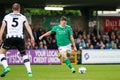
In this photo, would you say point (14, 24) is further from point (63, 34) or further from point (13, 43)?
point (63, 34)

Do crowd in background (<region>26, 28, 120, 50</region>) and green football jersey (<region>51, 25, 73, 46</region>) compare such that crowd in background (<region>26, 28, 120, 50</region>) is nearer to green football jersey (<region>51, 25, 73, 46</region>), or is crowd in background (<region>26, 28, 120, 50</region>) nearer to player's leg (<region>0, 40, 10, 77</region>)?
green football jersey (<region>51, 25, 73, 46</region>)

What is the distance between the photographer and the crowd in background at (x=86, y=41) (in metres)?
32.8

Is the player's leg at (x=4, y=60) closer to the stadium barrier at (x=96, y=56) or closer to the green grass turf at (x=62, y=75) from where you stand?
the green grass turf at (x=62, y=75)

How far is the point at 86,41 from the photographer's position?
3509 centimetres

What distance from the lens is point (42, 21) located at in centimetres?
3997

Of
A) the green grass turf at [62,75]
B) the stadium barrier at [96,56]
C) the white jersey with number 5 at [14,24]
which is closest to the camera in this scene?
the white jersey with number 5 at [14,24]

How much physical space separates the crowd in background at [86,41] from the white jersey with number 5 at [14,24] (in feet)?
51.7

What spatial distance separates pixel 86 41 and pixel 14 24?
65.2 ft

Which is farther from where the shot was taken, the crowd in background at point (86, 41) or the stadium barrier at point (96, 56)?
the crowd in background at point (86, 41)

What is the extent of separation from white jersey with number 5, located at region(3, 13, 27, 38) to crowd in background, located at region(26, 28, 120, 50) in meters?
15.8

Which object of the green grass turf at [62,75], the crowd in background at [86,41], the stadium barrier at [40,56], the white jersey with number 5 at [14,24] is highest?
the white jersey with number 5 at [14,24]

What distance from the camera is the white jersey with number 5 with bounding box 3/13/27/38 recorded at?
15.5 m

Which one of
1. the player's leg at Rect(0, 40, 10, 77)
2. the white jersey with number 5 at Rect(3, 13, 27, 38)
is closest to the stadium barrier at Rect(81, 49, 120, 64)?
the player's leg at Rect(0, 40, 10, 77)

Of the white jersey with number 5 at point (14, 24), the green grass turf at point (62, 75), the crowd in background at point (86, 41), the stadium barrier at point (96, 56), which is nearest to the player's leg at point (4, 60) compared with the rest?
the white jersey with number 5 at point (14, 24)
